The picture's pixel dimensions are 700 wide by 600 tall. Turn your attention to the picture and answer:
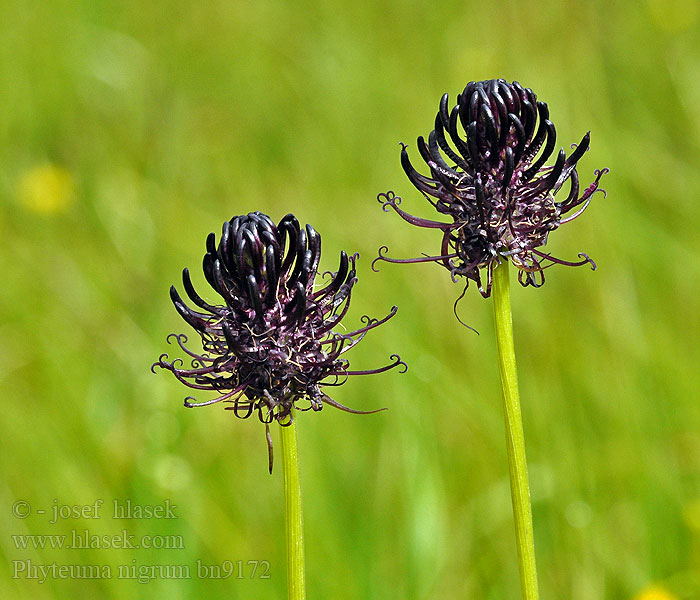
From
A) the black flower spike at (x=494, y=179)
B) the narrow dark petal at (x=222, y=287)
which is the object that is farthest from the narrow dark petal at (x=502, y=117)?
the narrow dark petal at (x=222, y=287)

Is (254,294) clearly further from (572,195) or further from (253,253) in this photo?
(572,195)

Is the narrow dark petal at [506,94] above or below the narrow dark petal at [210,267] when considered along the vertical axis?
above

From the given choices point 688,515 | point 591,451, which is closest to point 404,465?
point 591,451

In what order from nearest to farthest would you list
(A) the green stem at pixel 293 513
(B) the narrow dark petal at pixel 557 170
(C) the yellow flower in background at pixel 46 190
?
(A) the green stem at pixel 293 513
(B) the narrow dark petal at pixel 557 170
(C) the yellow flower in background at pixel 46 190

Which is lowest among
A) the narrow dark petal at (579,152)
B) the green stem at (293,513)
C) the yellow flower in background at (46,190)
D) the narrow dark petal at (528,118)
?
the green stem at (293,513)

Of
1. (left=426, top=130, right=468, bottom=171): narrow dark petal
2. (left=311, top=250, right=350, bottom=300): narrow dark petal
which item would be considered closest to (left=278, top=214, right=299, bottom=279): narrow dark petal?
(left=311, top=250, right=350, bottom=300): narrow dark petal

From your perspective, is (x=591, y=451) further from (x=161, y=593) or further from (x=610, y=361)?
(x=161, y=593)

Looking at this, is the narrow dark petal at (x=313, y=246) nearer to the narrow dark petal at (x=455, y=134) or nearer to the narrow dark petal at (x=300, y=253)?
the narrow dark petal at (x=300, y=253)
